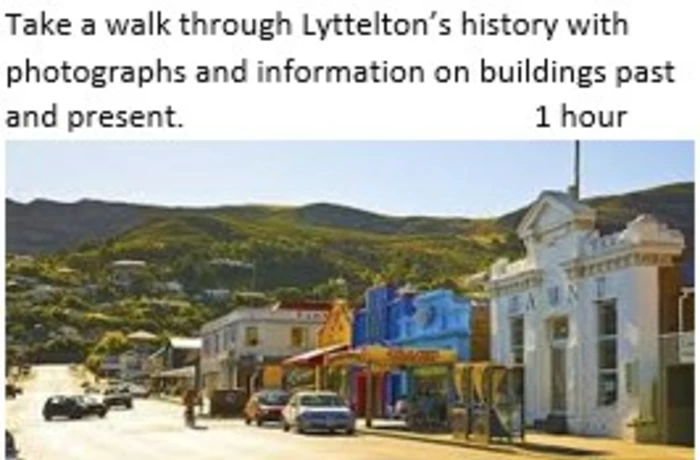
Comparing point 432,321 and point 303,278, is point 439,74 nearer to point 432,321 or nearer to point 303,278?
point 432,321

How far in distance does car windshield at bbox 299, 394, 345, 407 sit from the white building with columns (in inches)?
167

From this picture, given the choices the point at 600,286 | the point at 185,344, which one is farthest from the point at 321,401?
the point at 185,344

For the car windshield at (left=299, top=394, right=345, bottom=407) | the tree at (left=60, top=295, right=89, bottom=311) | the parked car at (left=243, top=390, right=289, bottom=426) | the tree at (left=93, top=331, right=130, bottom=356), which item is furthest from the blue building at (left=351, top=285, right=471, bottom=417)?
the tree at (left=60, top=295, right=89, bottom=311)

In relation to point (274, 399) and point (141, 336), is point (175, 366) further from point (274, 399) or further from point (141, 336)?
point (274, 399)

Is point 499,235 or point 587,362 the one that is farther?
point 499,235

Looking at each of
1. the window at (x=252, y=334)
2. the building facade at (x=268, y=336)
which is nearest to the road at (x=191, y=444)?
the building facade at (x=268, y=336)

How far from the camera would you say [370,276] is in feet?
401

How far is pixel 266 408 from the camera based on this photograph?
43.0 meters

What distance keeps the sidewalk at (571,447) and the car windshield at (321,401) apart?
2878mm

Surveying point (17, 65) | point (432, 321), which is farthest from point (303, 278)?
point (17, 65)

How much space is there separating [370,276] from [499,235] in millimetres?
34231

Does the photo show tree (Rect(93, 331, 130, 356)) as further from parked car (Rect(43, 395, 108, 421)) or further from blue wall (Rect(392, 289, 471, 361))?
blue wall (Rect(392, 289, 471, 361))

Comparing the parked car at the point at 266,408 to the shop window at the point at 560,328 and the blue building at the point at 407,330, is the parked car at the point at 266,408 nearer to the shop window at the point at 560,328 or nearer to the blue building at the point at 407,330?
the blue building at the point at 407,330

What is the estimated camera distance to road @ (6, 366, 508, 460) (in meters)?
26.0
